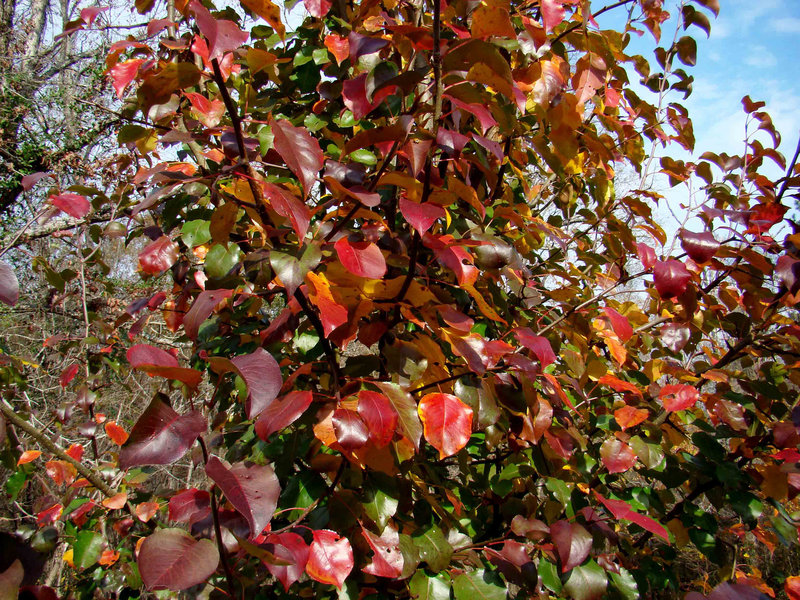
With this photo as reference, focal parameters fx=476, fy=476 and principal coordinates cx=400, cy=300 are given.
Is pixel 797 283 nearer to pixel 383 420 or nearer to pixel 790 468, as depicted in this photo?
pixel 790 468

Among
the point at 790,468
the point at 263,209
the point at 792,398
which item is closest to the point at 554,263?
the point at 792,398

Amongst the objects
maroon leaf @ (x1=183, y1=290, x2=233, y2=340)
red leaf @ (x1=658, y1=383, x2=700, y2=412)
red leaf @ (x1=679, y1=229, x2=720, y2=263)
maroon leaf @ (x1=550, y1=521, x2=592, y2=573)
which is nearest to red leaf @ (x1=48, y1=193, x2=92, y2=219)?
maroon leaf @ (x1=183, y1=290, x2=233, y2=340)

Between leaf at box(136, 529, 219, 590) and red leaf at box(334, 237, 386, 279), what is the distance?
1.27 feet

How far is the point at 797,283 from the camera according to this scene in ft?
3.19

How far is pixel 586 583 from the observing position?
826 millimetres

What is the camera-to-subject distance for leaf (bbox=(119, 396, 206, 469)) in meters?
0.50

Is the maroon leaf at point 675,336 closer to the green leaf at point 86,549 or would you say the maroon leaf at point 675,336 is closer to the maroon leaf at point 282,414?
the maroon leaf at point 282,414

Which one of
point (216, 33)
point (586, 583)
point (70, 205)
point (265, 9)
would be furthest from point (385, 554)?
point (70, 205)

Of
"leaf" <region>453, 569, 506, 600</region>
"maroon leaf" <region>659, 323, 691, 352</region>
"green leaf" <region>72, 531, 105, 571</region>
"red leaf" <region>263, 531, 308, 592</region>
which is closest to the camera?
"red leaf" <region>263, 531, 308, 592</region>

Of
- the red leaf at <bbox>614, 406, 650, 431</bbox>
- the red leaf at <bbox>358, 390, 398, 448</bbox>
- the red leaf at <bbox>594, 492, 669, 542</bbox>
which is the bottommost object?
the red leaf at <bbox>594, 492, 669, 542</bbox>

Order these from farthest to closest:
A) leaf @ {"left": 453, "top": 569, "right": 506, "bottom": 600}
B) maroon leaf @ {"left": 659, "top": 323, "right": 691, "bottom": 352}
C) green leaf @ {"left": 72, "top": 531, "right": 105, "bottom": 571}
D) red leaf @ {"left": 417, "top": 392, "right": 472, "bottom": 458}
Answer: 1. maroon leaf @ {"left": 659, "top": 323, "right": 691, "bottom": 352}
2. green leaf @ {"left": 72, "top": 531, "right": 105, "bottom": 571}
3. leaf @ {"left": 453, "top": 569, "right": 506, "bottom": 600}
4. red leaf @ {"left": 417, "top": 392, "right": 472, "bottom": 458}

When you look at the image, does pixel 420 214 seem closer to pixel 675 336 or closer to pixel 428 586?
pixel 428 586

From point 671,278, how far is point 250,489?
915 mm

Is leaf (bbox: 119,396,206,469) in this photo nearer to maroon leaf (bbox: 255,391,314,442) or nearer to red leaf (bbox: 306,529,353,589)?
maroon leaf (bbox: 255,391,314,442)
